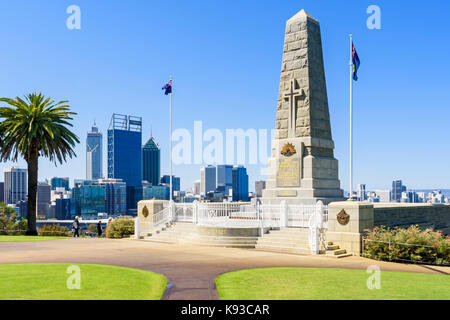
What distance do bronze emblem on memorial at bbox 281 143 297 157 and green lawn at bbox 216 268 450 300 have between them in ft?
44.3

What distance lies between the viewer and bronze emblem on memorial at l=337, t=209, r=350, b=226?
63.5 ft

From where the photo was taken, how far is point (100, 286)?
10781 millimetres

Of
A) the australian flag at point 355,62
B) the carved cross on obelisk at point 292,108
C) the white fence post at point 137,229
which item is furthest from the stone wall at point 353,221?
the white fence post at point 137,229

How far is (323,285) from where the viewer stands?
37.3 feet

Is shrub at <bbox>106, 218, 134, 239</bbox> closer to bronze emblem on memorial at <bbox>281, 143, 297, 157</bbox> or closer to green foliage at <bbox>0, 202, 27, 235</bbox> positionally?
green foliage at <bbox>0, 202, 27, 235</bbox>

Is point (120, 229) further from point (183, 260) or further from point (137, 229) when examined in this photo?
point (183, 260)

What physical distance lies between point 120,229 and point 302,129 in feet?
42.3

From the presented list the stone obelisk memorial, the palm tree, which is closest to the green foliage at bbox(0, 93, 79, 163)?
the palm tree

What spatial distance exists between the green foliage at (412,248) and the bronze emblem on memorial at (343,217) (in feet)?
5.28

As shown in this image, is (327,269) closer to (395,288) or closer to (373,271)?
(373,271)

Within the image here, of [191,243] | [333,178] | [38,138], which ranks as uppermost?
[38,138]
